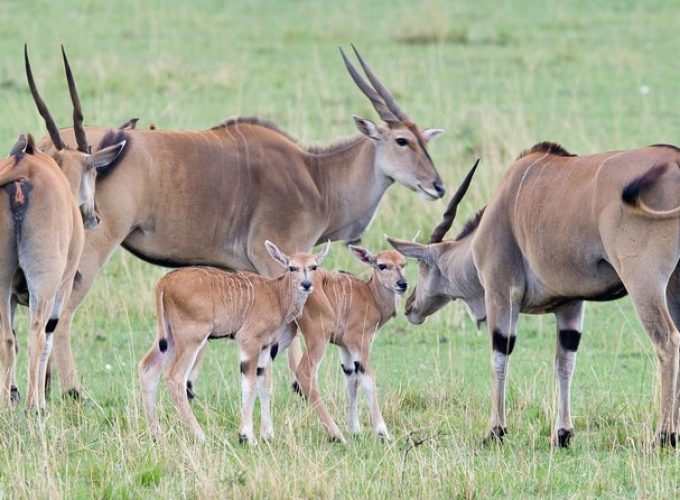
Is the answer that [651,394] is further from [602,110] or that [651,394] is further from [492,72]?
[492,72]

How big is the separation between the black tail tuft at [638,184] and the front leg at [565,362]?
3.33 ft

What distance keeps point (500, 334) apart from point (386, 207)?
4.78 meters

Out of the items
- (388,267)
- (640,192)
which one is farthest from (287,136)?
(640,192)

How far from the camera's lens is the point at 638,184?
6004 mm

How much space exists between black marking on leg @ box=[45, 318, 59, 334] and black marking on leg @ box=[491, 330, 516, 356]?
2.09 meters

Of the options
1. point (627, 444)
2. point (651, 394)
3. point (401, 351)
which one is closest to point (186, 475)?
point (627, 444)

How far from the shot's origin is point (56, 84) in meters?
15.2

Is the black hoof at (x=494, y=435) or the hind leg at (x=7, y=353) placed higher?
the hind leg at (x=7, y=353)

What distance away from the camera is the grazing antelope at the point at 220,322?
265 inches

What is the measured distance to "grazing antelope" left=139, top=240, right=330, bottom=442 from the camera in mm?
A: 6734

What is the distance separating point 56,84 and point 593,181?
9733 mm

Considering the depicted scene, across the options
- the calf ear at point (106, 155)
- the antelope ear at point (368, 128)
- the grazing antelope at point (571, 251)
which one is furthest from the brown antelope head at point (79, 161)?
the grazing antelope at point (571, 251)

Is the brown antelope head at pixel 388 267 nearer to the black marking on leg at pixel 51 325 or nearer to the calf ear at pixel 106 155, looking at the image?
the calf ear at pixel 106 155

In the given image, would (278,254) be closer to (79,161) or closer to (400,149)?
(79,161)
